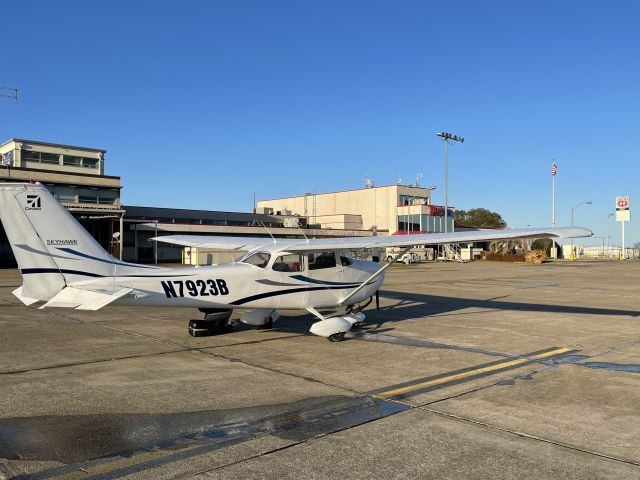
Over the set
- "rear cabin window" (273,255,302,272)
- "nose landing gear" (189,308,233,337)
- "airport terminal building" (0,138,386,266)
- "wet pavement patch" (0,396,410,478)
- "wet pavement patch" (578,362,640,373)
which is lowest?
"wet pavement patch" (578,362,640,373)

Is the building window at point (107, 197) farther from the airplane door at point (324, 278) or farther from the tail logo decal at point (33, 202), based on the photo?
the tail logo decal at point (33, 202)

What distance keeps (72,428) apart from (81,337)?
6.20m

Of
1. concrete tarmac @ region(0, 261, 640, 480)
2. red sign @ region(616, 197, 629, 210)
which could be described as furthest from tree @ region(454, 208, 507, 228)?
concrete tarmac @ region(0, 261, 640, 480)

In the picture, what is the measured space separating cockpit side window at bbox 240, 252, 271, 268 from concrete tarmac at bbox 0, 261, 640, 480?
1.71m

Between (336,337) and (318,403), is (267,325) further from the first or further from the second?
(318,403)

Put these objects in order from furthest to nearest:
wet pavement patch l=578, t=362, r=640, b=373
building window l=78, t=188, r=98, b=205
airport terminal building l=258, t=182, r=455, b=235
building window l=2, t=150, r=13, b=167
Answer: airport terminal building l=258, t=182, r=455, b=235 → building window l=2, t=150, r=13, b=167 → building window l=78, t=188, r=98, b=205 → wet pavement patch l=578, t=362, r=640, b=373

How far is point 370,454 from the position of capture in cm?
486

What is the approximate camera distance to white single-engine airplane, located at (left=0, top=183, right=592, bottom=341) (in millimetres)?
8867

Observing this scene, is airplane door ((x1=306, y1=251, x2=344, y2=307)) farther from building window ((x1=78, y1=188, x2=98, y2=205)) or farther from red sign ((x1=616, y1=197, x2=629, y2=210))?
red sign ((x1=616, y1=197, x2=629, y2=210))

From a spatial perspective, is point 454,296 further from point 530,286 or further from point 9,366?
point 9,366

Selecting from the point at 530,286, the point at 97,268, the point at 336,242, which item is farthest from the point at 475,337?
the point at 530,286

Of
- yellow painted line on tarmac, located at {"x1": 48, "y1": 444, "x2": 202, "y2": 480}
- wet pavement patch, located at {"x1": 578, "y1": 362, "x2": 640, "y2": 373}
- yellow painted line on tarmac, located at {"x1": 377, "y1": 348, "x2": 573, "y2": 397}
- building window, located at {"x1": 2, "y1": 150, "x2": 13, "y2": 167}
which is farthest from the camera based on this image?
building window, located at {"x1": 2, "y1": 150, "x2": 13, "y2": 167}

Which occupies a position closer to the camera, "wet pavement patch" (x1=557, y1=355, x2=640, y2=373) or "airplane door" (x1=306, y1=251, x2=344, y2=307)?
"wet pavement patch" (x1=557, y1=355, x2=640, y2=373)

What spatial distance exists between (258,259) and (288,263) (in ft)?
2.28
